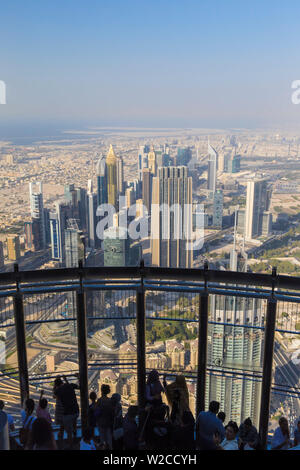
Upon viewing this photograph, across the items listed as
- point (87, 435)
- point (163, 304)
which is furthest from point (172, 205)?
point (87, 435)

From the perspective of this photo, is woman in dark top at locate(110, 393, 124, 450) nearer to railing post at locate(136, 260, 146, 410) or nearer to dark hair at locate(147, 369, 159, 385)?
dark hair at locate(147, 369, 159, 385)

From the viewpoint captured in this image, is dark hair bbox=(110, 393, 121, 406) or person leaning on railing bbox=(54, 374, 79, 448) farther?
person leaning on railing bbox=(54, 374, 79, 448)

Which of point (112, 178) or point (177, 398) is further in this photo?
point (112, 178)

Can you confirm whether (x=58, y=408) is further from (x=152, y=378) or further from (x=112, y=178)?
(x=112, y=178)

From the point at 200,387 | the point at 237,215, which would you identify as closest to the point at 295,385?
the point at 200,387

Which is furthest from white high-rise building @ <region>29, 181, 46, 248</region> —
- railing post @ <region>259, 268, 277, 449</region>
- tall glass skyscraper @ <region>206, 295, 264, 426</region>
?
railing post @ <region>259, 268, 277, 449</region>

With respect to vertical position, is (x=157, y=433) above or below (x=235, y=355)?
above
